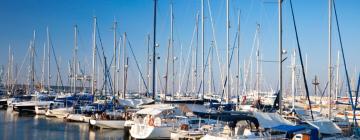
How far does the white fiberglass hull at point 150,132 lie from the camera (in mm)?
30766

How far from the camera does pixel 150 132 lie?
30703 millimetres

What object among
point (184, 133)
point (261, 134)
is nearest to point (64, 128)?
point (184, 133)

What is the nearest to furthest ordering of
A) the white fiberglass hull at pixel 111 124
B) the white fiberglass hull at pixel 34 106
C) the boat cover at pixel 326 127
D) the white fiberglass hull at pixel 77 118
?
1. the boat cover at pixel 326 127
2. the white fiberglass hull at pixel 111 124
3. the white fiberglass hull at pixel 77 118
4. the white fiberglass hull at pixel 34 106

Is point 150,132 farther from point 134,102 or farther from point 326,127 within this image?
point 134,102

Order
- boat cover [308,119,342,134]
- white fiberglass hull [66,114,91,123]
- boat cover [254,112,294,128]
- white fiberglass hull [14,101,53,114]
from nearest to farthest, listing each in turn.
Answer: boat cover [254,112,294,128] < boat cover [308,119,342,134] < white fiberglass hull [66,114,91,123] < white fiberglass hull [14,101,53,114]

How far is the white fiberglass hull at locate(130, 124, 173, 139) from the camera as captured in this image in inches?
1211

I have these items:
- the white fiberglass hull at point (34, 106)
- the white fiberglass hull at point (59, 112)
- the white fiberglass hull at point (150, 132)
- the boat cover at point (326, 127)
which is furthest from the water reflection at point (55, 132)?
the boat cover at point (326, 127)

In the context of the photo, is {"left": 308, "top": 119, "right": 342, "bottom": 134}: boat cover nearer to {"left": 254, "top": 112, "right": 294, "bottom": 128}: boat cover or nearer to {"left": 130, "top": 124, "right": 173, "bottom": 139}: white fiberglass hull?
{"left": 254, "top": 112, "right": 294, "bottom": 128}: boat cover

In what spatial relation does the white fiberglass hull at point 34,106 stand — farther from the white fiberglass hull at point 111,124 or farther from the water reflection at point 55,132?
the white fiberglass hull at point 111,124

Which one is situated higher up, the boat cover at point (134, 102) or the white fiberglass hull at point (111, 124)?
the boat cover at point (134, 102)

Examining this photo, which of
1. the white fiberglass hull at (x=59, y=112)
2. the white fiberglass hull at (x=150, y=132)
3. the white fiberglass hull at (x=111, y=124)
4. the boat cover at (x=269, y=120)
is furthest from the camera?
the white fiberglass hull at (x=59, y=112)

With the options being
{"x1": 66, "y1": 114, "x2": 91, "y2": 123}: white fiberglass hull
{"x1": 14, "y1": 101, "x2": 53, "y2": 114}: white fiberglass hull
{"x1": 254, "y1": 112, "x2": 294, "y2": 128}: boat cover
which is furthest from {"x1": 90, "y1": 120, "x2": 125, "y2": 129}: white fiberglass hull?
{"x1": 14, "y1": 101, "x2": 53, "y2": 114}: white fiberglass hull

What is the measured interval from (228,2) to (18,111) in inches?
1650

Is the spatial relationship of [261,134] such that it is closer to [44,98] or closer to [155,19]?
[155,19]
